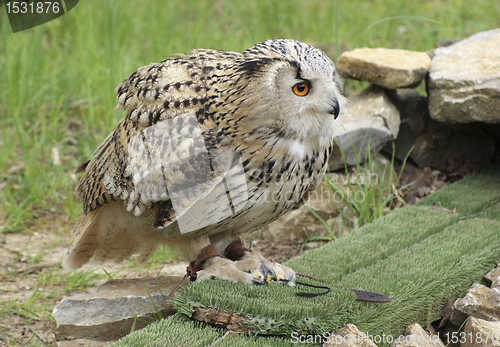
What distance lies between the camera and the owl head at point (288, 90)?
1.84 metres

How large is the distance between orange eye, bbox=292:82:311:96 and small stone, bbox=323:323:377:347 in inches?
36.4

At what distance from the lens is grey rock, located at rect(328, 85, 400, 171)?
337 centimetres

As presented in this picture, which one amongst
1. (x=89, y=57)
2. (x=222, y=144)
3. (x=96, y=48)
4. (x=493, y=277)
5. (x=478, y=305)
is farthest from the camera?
(x=96, y=48)

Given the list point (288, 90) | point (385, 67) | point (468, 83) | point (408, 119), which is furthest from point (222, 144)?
point (408, 119)

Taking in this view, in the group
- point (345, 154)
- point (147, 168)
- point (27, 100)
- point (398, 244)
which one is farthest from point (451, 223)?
point (27, 100)

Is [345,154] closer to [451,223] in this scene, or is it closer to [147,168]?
[451,223]

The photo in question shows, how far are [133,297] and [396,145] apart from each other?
7.85 feet

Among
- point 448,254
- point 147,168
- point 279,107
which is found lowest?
point 448,254

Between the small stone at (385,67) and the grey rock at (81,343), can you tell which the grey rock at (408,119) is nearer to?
the small stone at (385,67)

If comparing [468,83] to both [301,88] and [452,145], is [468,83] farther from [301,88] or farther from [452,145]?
[301,88]

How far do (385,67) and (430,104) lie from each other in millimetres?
407

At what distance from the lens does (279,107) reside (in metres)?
1.88

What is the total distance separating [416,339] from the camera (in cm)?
195

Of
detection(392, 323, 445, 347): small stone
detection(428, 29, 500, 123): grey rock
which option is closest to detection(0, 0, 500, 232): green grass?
detection(428, 29, 500, 123): grey rock
